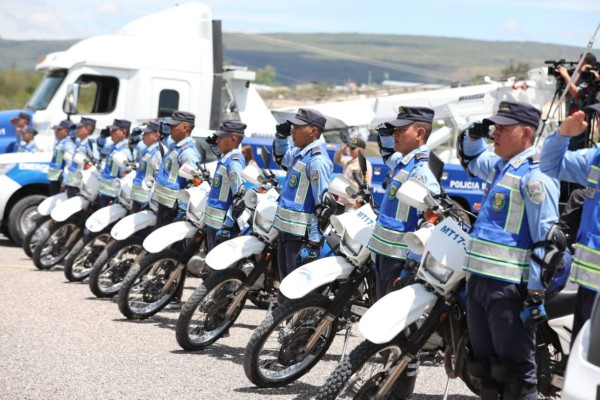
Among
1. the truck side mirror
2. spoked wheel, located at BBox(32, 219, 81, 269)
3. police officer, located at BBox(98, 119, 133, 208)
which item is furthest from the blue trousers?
the truck side mirror

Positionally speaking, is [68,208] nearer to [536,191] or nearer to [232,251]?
[232,251]

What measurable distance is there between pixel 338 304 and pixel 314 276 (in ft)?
0.84

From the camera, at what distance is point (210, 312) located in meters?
8.58

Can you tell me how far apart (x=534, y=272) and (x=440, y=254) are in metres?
0.66

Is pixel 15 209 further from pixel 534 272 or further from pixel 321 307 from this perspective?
pixel 534 272

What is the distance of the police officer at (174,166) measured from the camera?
1096 cm

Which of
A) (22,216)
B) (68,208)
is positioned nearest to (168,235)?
(68,208)

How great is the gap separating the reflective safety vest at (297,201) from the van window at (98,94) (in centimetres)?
962

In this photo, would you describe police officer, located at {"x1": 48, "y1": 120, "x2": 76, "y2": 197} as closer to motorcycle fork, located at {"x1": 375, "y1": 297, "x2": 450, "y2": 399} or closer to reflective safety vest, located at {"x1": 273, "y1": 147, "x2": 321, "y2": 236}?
reflective safety vest, located at {"x1": 273, "y1": 147, "x2": 321, "y2": 236}

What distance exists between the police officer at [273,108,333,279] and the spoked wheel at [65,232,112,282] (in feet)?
13.0

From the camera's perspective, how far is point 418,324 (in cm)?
632

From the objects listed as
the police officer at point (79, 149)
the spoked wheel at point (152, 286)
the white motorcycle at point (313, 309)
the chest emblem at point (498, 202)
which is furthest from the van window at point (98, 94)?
the chest emblem at point (498, 202)

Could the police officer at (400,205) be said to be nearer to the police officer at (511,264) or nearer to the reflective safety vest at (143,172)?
the police officer at (511,264)

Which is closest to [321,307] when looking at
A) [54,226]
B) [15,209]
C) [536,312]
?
[536,312]
